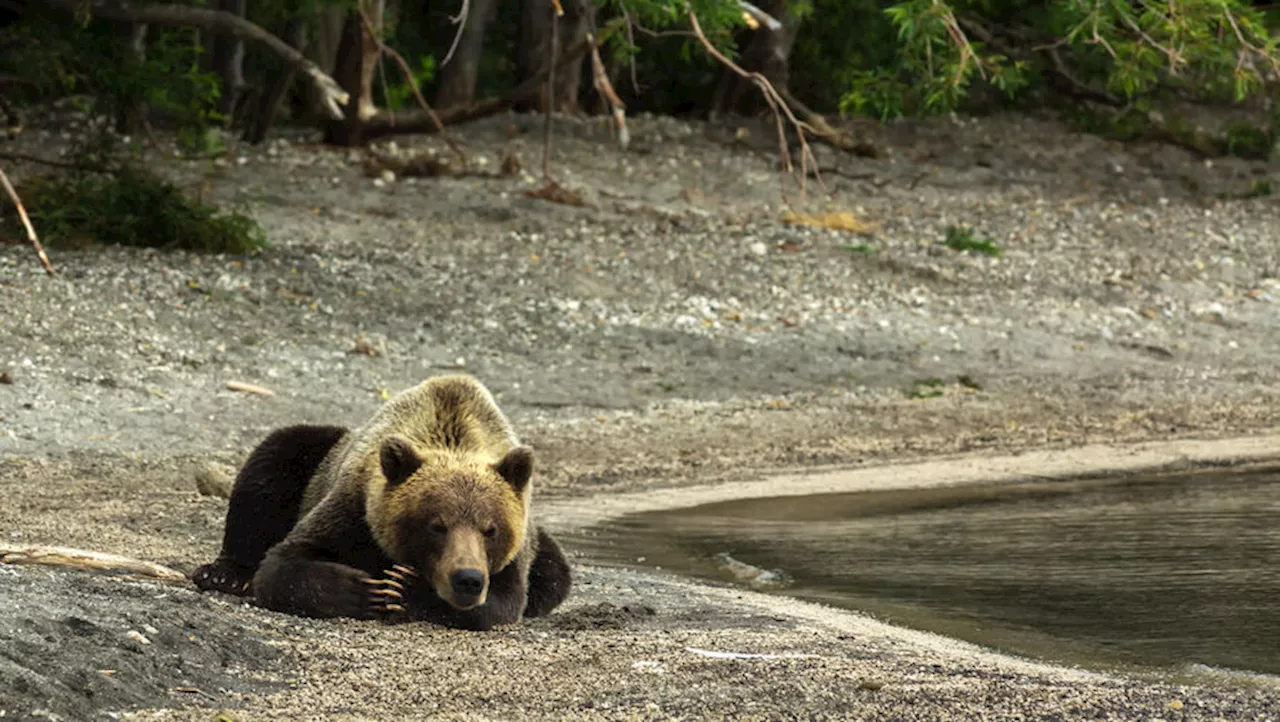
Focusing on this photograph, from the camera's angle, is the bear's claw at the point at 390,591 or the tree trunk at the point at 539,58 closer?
the bear's claw at the point at 390,591

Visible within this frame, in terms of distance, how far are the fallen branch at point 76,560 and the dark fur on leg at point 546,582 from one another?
128 cm

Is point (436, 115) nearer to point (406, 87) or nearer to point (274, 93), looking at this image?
point (274, 93)

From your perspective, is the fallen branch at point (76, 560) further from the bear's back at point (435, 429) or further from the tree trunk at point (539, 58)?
the tree trunk at point (539, 58)

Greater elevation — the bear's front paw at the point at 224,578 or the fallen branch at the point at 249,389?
the bear's front paw at the point at 224,578

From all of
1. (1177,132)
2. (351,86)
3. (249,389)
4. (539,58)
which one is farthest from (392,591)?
(1177,132)

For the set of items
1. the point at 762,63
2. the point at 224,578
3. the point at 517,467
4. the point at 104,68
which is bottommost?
the point at 224,578

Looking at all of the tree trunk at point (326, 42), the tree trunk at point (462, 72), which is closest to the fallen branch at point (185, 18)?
the tree trunk at point (326, 42)

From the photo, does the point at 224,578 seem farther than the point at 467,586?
Yes

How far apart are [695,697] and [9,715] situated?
1.79m

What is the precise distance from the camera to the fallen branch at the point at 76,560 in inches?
251

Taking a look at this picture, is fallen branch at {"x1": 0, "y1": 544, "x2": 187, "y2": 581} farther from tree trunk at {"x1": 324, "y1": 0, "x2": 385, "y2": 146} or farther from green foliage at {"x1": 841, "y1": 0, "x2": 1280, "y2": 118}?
tree trunk at {"x1": 324, "y1": 0, "x2": 385, "y2": 146}

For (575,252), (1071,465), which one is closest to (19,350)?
(575,252)

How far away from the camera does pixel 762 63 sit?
69.8ft

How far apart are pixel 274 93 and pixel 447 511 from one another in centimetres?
1445
